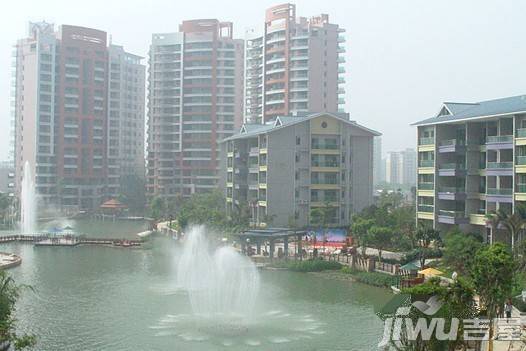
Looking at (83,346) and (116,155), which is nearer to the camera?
(83,346)

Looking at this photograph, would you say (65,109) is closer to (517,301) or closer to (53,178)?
(53,178)

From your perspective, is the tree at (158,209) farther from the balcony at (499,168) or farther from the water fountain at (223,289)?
the balcony at (499,168)

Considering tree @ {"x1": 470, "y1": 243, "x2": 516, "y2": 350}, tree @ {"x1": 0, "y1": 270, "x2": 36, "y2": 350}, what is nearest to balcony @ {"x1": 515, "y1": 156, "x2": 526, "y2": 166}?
tree @ {"x1": 470, "y1": 243, "x2": 516, "y2": 350}

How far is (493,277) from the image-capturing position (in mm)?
20094

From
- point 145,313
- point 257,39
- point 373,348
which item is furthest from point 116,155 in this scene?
point 373,348

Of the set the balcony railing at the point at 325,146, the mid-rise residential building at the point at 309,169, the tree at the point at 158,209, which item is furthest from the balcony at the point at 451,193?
the tree at the point at 158,209

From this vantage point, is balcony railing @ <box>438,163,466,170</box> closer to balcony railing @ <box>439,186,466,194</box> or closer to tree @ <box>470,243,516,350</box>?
balcony railing @ <box>439,186,466,194</box>

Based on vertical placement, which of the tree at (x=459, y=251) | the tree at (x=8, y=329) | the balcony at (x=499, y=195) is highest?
the balcony at (x=499, y=195)

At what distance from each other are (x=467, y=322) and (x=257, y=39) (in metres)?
95.4

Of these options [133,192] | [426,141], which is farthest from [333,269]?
[133,192]

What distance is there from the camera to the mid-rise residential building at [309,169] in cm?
6650

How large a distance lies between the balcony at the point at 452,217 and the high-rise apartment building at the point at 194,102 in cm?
6399

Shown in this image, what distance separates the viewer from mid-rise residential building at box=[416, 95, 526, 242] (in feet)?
148

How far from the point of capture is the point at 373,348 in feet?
85.7
